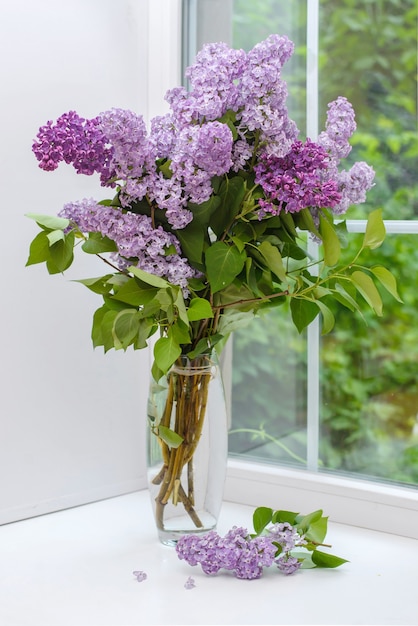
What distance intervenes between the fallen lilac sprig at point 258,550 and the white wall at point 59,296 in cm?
38

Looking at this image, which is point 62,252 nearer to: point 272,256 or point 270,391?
point 272,256

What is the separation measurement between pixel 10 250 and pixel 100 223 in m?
0.32

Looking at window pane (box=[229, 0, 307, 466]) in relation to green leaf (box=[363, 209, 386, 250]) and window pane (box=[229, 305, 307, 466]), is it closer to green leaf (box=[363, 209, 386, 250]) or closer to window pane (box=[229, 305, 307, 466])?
window pane (box=[229, 305, 307, 466])

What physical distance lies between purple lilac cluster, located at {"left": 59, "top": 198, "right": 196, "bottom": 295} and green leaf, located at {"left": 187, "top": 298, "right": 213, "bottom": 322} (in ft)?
0.13

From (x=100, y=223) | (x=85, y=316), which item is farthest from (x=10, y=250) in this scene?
(x=100, y=223)

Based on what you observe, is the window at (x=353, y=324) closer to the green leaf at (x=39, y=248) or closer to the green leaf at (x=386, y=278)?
the green leaf at (x=386, y=278)

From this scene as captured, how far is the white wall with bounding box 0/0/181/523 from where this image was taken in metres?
1.30

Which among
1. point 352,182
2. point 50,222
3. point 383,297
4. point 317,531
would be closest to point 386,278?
point 352,182

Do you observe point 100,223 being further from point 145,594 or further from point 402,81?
→ point 402,81

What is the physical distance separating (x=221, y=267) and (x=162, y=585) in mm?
434

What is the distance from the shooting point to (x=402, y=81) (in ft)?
4.33

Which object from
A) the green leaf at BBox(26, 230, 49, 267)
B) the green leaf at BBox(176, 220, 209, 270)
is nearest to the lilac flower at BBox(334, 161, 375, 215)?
the green leaf at BBox(176, 220, 209, 270)

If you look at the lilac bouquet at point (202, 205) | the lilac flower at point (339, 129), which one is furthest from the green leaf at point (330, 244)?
the lilac flower at point (339, 129)

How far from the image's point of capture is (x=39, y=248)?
3.57ft
